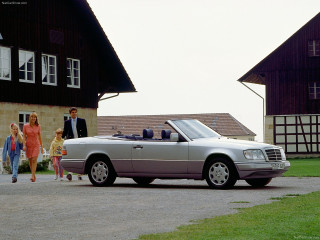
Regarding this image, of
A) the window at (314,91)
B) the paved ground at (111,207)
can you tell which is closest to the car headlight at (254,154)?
the paved ground at (111,207)

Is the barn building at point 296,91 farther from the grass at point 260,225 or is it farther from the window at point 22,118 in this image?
the grass at point 260,225

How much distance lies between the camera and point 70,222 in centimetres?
1105

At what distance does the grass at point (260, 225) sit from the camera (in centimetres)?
902

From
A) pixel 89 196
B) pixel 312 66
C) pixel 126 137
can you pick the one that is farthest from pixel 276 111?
pixel 89 196

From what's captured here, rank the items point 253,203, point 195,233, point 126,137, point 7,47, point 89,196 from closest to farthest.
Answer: point 195,233, point 253,203, point 89,196, point 126,137, point 7,47

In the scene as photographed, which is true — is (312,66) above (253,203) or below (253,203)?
above

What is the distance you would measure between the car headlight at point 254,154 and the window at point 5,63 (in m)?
20.5

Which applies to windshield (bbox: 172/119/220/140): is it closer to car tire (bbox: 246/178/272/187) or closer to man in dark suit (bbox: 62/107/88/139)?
car tire (bbox: 246/178/272/187)

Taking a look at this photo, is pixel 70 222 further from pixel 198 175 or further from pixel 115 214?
pixel 198 175

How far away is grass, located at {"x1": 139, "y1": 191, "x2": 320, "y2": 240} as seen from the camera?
9.02 metres

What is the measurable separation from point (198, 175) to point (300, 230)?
344 inches

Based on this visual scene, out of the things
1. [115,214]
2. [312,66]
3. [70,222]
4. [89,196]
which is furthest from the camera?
[312,66]

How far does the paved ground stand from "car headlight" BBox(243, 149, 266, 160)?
713 millimetres

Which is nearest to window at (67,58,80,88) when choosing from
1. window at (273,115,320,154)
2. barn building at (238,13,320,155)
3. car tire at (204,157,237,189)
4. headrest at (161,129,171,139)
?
barn building at (238,13,320,155)
